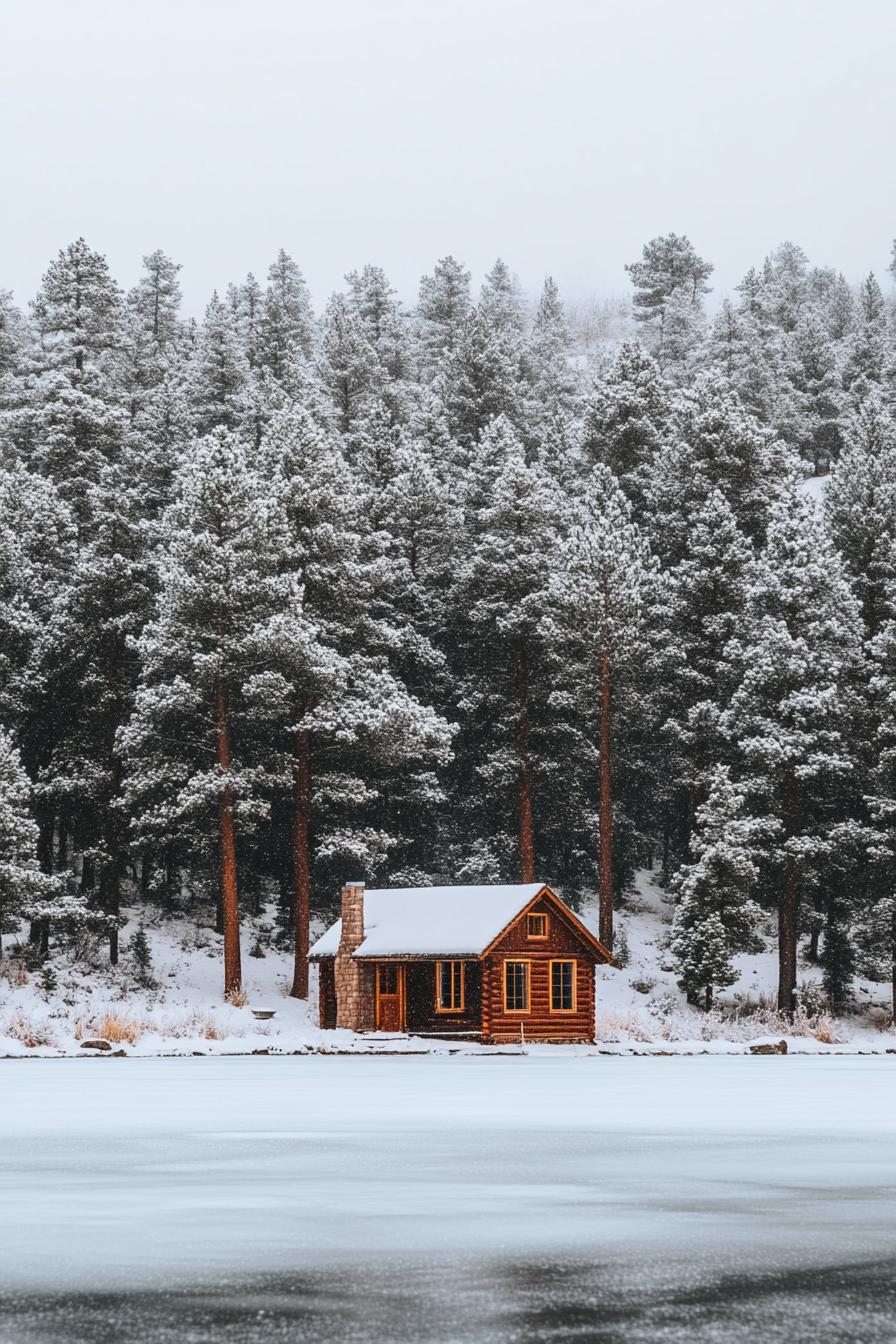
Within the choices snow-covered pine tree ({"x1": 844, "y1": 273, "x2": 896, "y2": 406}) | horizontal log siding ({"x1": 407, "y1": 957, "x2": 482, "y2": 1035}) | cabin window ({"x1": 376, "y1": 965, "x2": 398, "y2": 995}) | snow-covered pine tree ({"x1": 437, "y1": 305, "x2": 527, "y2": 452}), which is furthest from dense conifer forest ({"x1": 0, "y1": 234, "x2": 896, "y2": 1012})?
snow-covered pine tree ({"x1": 844, "y1": 273, "x2": 896, "y2": 406})

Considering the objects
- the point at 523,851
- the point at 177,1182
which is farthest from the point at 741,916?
the point at 177,1182

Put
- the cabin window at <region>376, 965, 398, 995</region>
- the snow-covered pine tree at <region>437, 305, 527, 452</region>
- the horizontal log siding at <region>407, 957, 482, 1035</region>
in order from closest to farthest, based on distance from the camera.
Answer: the horizontal log siding at <region>407, 957, 482, 1035</region> → the cabin window at <region>376, 965, 398, 995</region> → the snow-covered pine tree at <region>437, 305, 527, 452</region>

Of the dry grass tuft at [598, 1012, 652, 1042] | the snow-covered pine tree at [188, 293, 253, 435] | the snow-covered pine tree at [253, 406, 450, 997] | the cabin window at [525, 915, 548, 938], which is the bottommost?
the dry grass tuft at [598, 1012, 652, 1042]

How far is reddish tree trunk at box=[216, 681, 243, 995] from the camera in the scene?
54.5m

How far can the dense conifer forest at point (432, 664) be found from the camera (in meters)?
57.8

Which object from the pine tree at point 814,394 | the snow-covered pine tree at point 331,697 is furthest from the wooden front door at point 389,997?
the pine tree at point 814,394

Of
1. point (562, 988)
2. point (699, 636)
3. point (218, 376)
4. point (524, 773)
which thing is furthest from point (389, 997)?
point (218, 376)

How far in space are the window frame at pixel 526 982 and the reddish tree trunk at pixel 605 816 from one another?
44.4 feet

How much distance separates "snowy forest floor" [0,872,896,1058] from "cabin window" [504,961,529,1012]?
91.4 inches

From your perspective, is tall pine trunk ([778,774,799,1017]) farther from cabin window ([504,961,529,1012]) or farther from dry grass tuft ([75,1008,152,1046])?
dry grass tuft ([75,1008,152,1046])

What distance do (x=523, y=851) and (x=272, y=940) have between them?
10.5 metres

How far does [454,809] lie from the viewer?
2822 inches

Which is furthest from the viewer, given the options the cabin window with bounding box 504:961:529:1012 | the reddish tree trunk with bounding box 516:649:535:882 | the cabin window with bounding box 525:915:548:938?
the reddish tree trunk with bounding box 516:649:535:882

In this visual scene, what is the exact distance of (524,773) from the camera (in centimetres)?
6731
